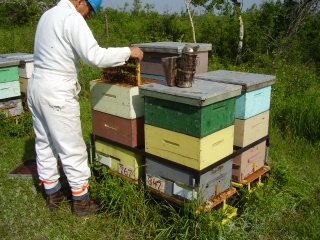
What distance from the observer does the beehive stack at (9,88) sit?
175 inches

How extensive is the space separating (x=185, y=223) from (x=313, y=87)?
159 inches

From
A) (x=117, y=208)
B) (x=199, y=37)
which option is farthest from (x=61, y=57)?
(x=199, y=37)

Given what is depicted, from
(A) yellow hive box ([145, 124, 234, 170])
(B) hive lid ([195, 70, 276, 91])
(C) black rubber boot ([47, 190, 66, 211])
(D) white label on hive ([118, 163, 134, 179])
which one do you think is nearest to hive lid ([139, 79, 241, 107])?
(B) hive lid ([195, 70, 276, 91])

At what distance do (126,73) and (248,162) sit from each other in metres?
1.28

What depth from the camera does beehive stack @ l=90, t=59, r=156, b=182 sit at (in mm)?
2725

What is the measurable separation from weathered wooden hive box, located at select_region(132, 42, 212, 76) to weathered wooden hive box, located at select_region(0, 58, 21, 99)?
1.97m

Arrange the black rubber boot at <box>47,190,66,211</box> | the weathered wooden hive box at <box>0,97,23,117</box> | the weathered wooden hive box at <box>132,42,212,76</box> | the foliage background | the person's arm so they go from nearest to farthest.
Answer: the person's arm
the foliage background
the black rubber boot at <box>47,190,66,211</box>
the weathered wooden hive box at <box>132,42,212,76</box>
the weathered wooden hive box at <box>0,97,23,117</box>

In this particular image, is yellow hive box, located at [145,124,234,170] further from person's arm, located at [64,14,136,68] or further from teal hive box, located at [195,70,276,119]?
person's arm, located at [64,14,136,68]

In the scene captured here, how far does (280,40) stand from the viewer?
384 inches

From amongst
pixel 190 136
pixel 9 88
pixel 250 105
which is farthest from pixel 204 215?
pixel 9 88

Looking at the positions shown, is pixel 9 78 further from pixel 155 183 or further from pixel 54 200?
pixel 155 183

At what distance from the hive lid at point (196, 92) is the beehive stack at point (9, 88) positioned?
8.75 feet

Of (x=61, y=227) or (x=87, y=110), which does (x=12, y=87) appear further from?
(x=61, y=227)

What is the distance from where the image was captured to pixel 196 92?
235cm
